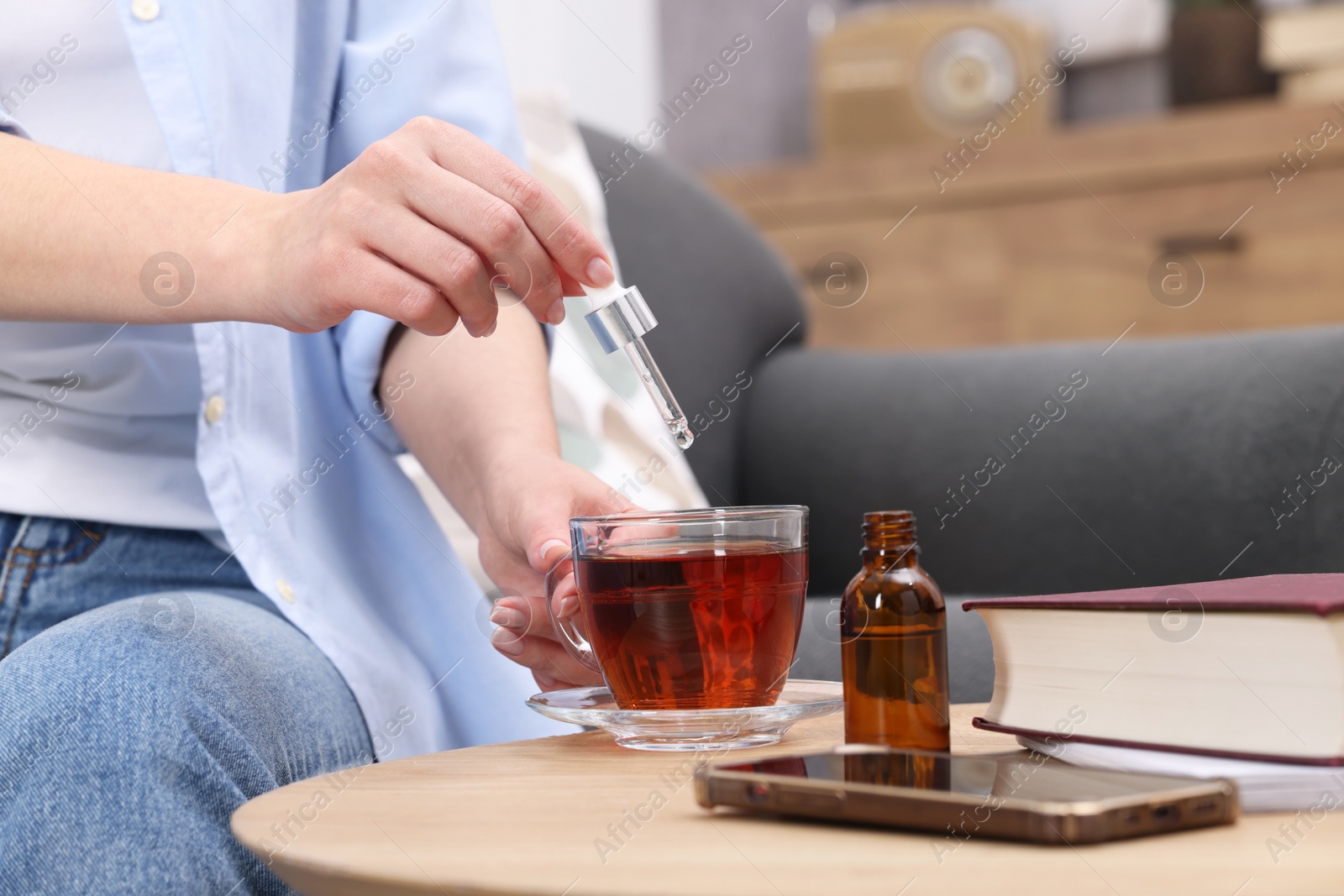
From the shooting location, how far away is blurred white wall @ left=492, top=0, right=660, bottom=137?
6.04 ft

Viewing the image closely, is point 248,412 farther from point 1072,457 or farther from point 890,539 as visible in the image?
point 1072,457

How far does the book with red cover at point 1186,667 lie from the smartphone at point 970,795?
30 mm

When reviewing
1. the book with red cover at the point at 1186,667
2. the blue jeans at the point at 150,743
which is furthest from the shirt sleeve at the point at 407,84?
the book with red cover at the point at 1186,667

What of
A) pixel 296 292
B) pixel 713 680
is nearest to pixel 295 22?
pixel 296 292

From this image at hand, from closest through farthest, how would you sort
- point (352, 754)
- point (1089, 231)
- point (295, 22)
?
point (352, 754)
point (295, 22)
point (1089, 231)

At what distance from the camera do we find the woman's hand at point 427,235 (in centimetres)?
46

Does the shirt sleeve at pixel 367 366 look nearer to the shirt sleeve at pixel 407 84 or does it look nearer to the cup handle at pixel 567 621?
the shirt sleeve at pixel 407 84

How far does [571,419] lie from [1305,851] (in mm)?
788

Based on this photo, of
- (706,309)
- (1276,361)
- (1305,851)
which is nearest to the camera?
(1305,851)

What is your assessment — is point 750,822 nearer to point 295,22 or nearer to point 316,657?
point 316,657

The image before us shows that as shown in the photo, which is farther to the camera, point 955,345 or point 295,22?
point 955,345

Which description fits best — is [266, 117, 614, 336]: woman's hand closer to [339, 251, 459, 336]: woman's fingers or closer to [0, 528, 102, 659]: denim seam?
[339, 251, 459, 336]: woman's fingers

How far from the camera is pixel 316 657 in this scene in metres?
0.62

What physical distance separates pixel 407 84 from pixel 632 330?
1.12 ft
